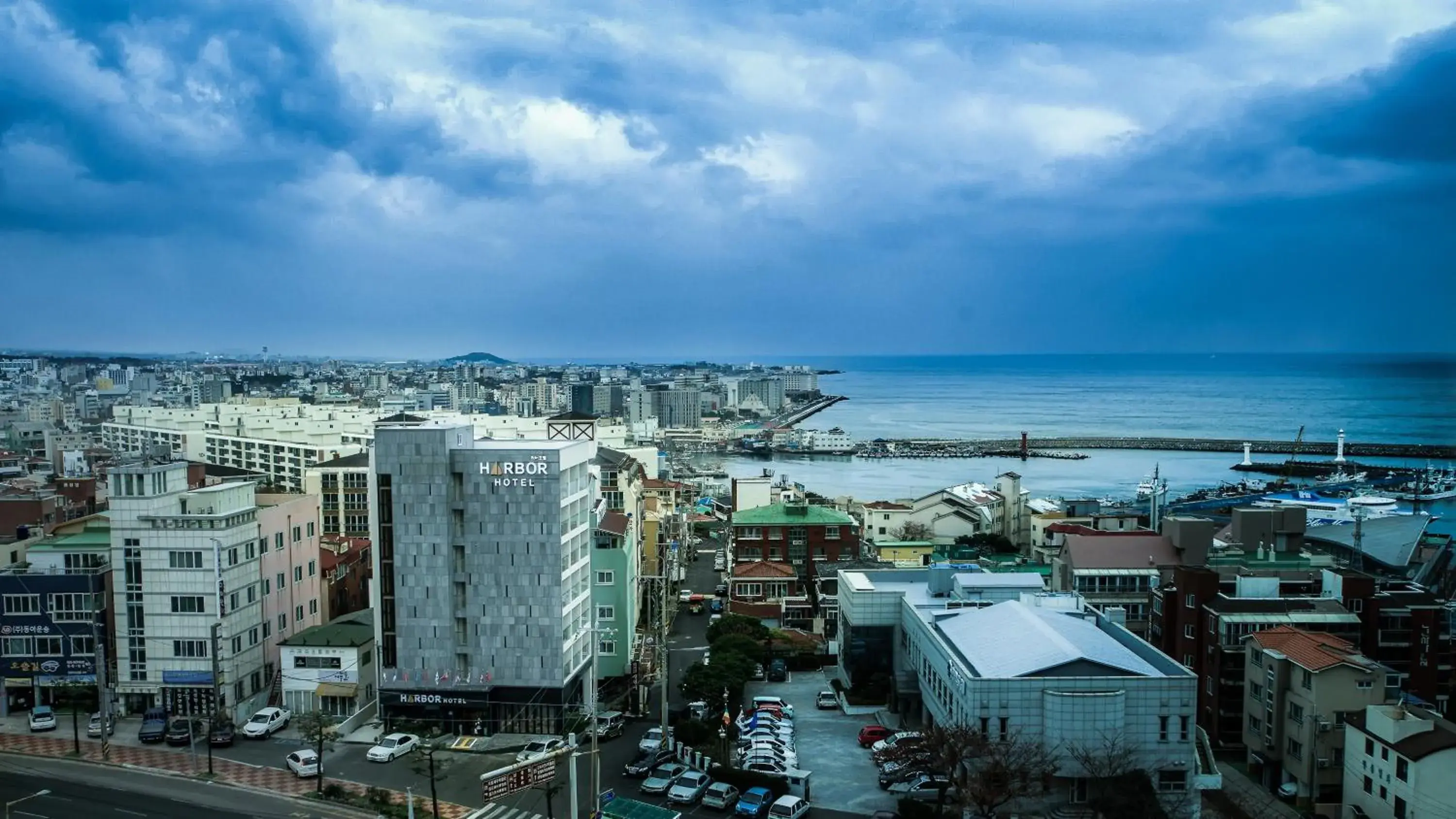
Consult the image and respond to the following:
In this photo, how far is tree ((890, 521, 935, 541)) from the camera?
1540 inches

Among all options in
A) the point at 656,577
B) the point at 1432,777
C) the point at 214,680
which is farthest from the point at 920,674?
the point at 214,680

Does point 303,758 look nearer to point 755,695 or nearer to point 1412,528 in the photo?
point 755,695

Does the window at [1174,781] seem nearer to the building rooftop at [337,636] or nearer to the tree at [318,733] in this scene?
the tree at [318,733]

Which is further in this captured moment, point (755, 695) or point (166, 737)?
point (755, 695)

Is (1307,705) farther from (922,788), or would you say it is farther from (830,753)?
(830,753)

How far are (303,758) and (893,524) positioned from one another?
84.2 ft

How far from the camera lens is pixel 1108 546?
26578mm

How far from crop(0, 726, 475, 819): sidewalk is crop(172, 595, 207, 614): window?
2.41 metres

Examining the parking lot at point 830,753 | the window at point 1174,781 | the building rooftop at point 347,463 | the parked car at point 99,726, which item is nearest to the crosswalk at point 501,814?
the parking lot at point 830,753

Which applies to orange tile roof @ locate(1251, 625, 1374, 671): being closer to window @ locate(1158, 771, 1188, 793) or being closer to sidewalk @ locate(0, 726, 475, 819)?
window @ locate(1158, 771, 1188, 793)

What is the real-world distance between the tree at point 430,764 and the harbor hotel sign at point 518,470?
4.75 m

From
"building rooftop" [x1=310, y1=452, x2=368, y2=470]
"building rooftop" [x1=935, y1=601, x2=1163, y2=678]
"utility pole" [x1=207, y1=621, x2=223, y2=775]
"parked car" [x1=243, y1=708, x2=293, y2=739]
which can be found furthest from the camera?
"building rooftop" [x1=310, y1=452, x2=368, y2=470]

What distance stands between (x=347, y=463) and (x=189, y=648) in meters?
17.3

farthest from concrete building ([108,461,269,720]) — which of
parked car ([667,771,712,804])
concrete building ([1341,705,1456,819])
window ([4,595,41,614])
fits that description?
concrete building ([1341,705,1456,819])
